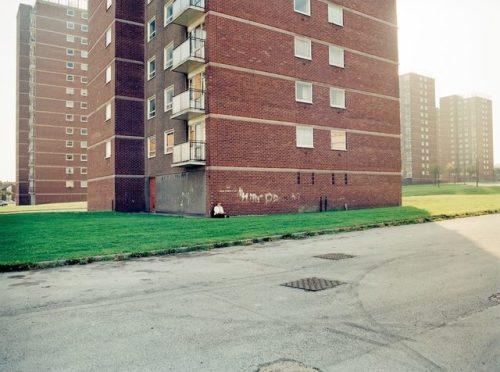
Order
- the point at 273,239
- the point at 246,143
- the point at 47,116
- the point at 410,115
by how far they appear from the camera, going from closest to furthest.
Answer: the point at 273,239 → the point at 246,143 → the point at 47,116 → the point at 410,115

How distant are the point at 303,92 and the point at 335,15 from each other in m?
6.17

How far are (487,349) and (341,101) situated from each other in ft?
79.2

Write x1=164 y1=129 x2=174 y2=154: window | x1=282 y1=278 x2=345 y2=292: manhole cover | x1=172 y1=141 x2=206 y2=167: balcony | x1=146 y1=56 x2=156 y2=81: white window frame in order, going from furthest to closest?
1. x1=146 y1=56 x2=156 y2=81: white window frame
2. x1=164 y1=129 x2=174 y2=154: window
3. x1=172 y1=141 x2=206 y2=167: balcony
4. x1=282 y1=278 x2=345 y2=292: manhole cover

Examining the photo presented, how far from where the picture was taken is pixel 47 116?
225 feet

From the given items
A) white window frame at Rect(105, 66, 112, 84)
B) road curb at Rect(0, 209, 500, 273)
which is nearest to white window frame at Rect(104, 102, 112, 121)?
white window frame at Rect(105, 66, 112, 84)

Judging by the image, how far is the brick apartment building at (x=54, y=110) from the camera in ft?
222

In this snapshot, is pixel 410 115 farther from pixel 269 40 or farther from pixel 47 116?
pixel 269 40

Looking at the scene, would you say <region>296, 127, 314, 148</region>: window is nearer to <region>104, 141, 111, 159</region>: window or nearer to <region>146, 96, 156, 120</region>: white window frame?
<region>146, 96, 156, 120</region>: white window frame

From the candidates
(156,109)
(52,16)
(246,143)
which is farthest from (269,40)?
(52,16)

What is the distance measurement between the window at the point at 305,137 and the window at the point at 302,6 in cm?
697

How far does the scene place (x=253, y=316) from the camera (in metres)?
4.69

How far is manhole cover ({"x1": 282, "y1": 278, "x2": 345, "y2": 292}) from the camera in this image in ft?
19.8

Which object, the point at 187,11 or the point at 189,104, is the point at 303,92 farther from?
the point at 187,11

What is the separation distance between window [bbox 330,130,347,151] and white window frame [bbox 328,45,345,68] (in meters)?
4.29
